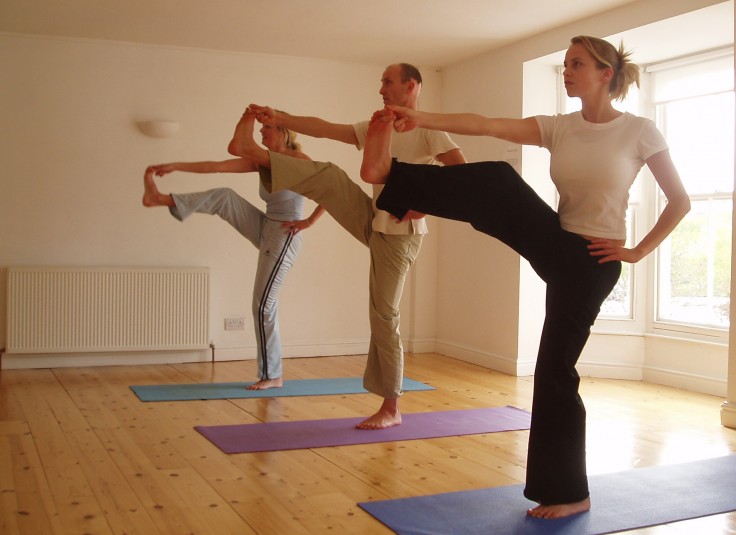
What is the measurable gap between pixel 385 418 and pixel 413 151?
1.26 meters

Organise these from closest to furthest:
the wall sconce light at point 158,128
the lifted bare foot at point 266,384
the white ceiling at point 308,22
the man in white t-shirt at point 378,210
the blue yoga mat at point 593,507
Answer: the blue yoga mat at point 593,507
the man in white t-shirt at point 378,210
the lifted bare foot at point 266,384
the white ceiling at point 308,22
the wall sconce light at point 158,128

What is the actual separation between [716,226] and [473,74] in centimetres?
212

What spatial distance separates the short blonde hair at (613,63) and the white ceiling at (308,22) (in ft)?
7.75

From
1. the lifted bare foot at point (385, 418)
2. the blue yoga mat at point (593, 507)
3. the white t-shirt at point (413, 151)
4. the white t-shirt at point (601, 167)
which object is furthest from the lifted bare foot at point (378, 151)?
the lifted bare foot at point (385, 418)

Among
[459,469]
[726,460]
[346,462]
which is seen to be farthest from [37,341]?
[726,460]

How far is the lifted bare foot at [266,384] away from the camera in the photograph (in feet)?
15.5

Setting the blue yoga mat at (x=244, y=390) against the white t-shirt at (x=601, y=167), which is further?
the blue yoga mat at (x=244, y=390)

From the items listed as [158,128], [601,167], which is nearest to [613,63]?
[601,167]

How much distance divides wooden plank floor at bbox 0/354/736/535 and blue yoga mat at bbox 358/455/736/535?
9 cm

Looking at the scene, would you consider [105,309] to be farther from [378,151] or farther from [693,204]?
[693,204]

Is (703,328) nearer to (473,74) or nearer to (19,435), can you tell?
(473,74)

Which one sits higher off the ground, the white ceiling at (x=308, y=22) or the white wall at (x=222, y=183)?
the white ceiling at (x=308, y=22)

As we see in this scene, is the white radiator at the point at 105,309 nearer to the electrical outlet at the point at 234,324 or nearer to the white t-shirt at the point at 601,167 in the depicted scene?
the electrical outlet at the point at 234,324

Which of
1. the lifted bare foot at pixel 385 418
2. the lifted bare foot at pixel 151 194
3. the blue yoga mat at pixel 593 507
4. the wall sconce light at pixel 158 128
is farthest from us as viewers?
the wall sconce light at pixel 158 128
